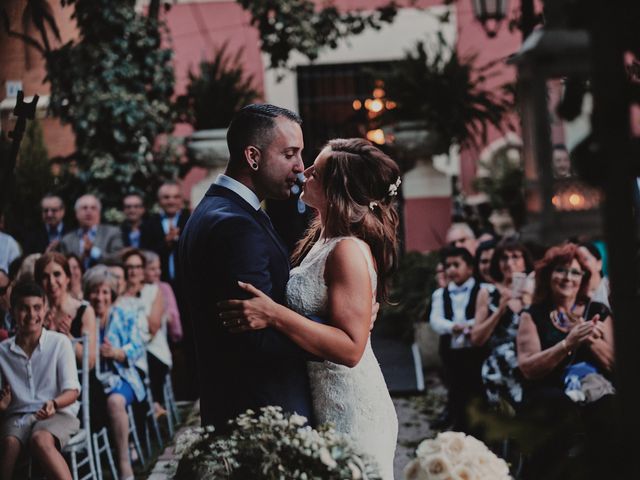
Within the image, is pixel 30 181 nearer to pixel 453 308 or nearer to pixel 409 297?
pixel 409 297

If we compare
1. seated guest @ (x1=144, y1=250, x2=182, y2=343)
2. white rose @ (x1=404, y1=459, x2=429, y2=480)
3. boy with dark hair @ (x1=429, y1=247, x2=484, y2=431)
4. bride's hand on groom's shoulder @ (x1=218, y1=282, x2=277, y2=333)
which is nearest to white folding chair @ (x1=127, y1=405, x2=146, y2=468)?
seated guest @ (x1=144, y1=250, x2=182, y2=343)

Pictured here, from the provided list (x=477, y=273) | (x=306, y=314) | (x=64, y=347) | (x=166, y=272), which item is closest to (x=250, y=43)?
(x=166, y=272)

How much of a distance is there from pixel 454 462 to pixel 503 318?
4.33m

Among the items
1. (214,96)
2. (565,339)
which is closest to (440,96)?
(214,96)

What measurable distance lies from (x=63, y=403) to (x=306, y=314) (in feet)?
8.54

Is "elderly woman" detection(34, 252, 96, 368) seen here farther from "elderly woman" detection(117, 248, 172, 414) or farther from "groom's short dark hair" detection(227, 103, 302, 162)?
"groom's short dark hair" detection(227, 103, 302, 162)

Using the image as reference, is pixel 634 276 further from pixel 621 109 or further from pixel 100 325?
pixel 100 325

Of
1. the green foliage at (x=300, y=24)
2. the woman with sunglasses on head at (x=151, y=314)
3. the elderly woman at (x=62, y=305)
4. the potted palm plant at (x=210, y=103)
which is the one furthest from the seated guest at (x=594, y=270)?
the green foliage at (x=300, y=24)

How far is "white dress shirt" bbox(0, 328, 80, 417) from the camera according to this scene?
529 cm

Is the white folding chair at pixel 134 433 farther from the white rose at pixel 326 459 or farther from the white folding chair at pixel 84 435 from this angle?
the white rose at pixel 326 459

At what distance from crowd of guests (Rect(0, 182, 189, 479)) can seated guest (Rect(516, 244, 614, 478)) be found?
97.1 inches

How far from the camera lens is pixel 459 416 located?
23.1 ft

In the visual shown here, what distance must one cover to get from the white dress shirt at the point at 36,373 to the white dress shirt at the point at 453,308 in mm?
2856

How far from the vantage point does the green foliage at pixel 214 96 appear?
11.8 m
